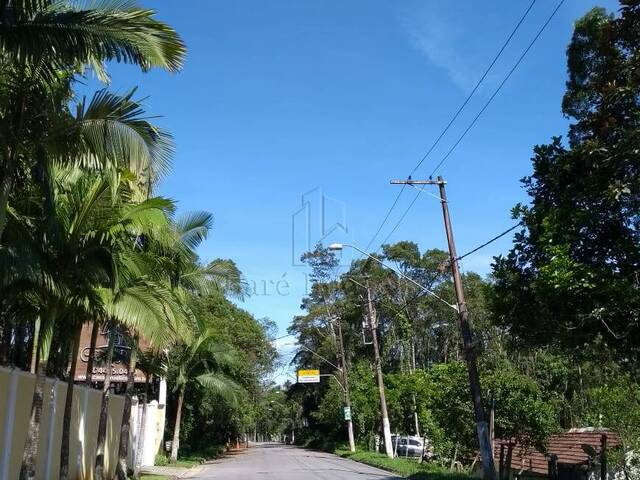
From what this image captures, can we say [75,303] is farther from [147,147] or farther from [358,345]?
[358,345]

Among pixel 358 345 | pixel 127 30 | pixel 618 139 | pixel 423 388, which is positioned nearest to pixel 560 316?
pixel 618 139

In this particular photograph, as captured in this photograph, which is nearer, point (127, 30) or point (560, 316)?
point (127, 30)

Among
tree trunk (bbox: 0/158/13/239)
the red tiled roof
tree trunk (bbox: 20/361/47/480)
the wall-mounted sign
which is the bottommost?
the red tiled roof

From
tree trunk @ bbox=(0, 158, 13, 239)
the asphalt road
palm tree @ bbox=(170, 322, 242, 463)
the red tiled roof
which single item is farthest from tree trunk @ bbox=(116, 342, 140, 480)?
the red tiled roof

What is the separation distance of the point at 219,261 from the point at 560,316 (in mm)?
13979

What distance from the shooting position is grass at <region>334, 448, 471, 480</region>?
69.1 feet

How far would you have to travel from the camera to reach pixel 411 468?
2734cm

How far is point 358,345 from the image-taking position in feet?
205

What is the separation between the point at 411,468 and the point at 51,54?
2374 centimetres

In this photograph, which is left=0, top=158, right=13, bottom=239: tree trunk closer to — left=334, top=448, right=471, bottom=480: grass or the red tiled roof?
left=334, top=448, right=471, bottom=480: grass

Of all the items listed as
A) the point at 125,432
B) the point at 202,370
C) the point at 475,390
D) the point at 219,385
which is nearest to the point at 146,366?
the point at 125,432

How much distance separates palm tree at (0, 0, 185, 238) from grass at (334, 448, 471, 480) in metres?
16.0

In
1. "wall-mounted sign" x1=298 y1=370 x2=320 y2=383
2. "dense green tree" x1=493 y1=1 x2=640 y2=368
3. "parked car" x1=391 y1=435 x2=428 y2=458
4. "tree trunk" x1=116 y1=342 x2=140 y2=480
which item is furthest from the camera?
"wall-mounted sign" x1=298 y1=370 x2=320 y2=383

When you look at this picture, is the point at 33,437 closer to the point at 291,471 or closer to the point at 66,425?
the point at 66,425
